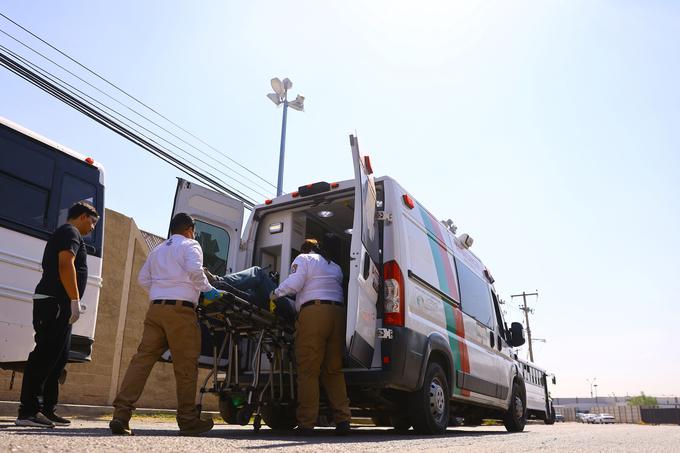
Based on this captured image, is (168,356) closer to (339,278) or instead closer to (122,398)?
(122,398)

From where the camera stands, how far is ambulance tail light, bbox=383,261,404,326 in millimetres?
5285

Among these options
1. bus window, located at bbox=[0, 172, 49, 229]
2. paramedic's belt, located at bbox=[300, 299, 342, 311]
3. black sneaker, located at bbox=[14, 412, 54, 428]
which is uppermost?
bus window, located at bbox=[0, 172, 49, 229]

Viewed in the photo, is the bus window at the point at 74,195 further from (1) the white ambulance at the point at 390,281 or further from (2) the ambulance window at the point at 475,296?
(2) the ambulance window at the point at 475,296

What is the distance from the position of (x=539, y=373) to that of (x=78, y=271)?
16446 millimetres

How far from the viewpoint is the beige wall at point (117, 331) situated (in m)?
10.4

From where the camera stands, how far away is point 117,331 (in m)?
11.2

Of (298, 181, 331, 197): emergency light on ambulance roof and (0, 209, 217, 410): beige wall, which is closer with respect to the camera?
(298, 181, 331, 197): emergency light on ambulance roof

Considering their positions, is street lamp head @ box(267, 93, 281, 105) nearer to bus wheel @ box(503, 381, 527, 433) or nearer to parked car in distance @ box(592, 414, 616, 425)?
bus wheel @ box(503, 381, 527, 433)

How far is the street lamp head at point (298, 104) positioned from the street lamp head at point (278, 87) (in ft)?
1.04

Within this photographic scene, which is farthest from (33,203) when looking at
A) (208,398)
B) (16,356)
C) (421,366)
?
(208,398)

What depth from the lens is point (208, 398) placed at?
12867 mm

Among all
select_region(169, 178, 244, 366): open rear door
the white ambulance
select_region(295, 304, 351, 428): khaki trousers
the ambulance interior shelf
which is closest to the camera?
select_region(295, 304, 351, 428): khaki trousers

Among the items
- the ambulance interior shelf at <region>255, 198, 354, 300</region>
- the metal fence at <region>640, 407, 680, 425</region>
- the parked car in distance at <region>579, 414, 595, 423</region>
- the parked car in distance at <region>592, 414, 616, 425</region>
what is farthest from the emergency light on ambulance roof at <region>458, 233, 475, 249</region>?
the parked car in distance at <region>579, 414, 595, 423</region>

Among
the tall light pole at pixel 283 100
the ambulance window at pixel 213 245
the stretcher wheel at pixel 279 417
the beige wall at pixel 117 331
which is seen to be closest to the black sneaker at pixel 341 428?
the stretcher wheel at pixel 279 417
